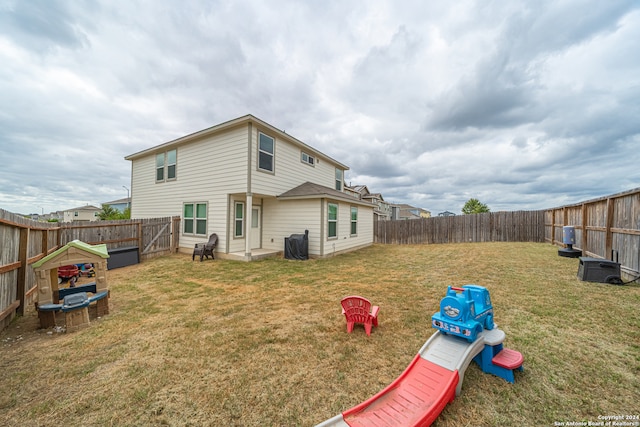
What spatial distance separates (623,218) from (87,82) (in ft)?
62.1

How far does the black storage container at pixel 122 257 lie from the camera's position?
8336 millimetres

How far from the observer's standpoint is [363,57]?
10.4 metres

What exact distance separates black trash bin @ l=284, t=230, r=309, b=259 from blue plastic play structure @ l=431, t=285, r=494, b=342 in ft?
24.2

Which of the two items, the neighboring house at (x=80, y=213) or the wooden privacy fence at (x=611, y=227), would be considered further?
the neighboring house at (x=80, y=213)

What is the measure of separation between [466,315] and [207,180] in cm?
1078

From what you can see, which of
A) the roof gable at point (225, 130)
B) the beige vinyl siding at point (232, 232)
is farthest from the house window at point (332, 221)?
the beige vinyl siding at point (232, 232)

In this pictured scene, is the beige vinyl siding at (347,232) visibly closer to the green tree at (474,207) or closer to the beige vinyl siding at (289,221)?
the beige vinyl siding at (289,221)

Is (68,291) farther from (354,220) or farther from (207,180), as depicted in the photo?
(354,220)

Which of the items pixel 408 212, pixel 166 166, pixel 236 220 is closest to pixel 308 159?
pixel 236 220

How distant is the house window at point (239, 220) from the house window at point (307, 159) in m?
4.00

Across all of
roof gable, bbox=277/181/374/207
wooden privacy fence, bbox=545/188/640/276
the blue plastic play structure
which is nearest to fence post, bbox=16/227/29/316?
the blue plastic play structure

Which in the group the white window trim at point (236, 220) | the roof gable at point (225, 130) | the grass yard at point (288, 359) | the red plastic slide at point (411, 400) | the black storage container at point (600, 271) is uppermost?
the roof gable at point (225, 130)

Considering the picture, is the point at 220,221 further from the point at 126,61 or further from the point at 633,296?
the point at 633,296

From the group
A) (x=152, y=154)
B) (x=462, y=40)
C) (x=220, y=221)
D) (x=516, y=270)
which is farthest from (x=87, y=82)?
(x=516, y=270)
